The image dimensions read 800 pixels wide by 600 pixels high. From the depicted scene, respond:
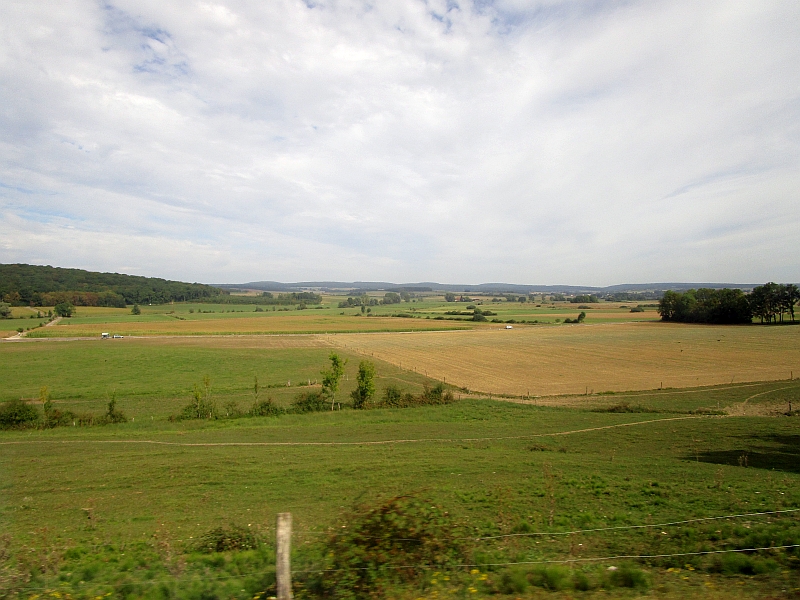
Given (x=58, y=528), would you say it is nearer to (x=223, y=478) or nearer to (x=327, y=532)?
(x=223, y=478)

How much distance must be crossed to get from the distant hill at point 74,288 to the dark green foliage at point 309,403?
142196 millimetres

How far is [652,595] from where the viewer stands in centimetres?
515

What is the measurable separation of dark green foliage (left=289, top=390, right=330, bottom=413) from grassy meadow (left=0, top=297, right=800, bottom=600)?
4.93 ft

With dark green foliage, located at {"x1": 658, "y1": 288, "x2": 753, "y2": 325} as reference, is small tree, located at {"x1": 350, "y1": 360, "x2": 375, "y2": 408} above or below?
below

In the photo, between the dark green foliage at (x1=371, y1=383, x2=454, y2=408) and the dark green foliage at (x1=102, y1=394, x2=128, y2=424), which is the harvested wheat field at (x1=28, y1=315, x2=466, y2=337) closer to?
the dark green foliage at (x1=102, y1=394, x2=128, y2=424)

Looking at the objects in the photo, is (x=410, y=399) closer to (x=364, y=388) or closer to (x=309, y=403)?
(x=364, y=388)

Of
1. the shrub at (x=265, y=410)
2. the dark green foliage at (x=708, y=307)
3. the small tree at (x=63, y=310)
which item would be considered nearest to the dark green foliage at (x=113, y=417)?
the shrub at (x=265, y=410)

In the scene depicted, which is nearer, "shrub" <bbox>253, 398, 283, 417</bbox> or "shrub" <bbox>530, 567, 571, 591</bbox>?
"shrub" <bbox>530, 567, 571, 591</bbox>

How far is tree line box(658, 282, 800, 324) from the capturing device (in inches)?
3482

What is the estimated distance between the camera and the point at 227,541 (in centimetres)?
718

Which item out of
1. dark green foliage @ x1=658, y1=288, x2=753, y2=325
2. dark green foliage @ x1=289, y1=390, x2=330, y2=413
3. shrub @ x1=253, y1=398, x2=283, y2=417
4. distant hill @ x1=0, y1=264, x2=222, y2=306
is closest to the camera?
shrub @ x1=253, y1=398, x2=283, y2=417

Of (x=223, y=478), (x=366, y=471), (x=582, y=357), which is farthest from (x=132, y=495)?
(x=582, y=357)

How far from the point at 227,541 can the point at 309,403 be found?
23315mm

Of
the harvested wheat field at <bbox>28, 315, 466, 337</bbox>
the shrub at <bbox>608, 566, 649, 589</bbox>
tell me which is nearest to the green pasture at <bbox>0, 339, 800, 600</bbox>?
the shrub at <bbox>608, 566, 649, 589</bbox>
